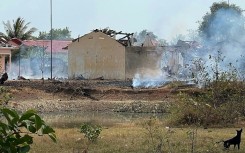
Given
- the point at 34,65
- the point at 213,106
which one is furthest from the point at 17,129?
the point at 34,65

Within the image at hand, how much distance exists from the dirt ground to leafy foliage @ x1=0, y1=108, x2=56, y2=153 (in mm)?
29539

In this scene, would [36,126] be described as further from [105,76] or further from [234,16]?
[234,16]

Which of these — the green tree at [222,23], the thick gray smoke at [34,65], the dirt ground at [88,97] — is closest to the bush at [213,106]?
the dirt ground at [88,97]

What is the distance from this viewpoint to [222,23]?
60656 mm

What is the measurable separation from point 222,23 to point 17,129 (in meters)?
59.9

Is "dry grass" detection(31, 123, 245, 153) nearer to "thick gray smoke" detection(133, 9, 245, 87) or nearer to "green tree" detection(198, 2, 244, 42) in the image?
"thick gray smoke" detection(133, 9, 245, 87)

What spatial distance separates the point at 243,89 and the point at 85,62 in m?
33.6

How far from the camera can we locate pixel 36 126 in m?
2.45

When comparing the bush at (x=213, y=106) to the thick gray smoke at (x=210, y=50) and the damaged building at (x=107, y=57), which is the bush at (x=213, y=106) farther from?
the damaged building at (x=107, y=57)

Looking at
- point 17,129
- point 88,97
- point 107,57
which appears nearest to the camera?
point 17,129

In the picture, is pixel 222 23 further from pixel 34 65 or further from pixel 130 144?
pixel 130 144

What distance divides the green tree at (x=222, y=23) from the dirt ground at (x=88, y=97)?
2038 centimetres

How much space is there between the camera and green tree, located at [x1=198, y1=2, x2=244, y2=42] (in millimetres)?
56719

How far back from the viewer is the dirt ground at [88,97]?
33438mm
